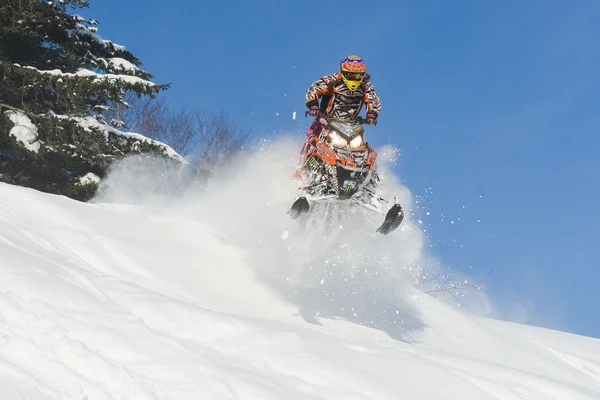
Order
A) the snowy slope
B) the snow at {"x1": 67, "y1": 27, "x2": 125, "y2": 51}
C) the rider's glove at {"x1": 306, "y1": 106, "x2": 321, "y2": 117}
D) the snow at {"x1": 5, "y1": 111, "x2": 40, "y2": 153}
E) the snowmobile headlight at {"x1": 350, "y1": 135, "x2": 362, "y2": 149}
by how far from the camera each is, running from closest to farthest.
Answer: the snowy slope
the snowmobile headlight at {"x1": 350, "y1": 135, "x2": 362, "y2": 149}
the rider's glove at {"x1": 306, "y1": 106, "x2": 321, "y2": 117}
the snow at {"x1": 5, "y1": 111, "x2": 40, "y2": 153}
the snow at {"x1": 67, "y1": 27, "x2": 125, "y2": 51}

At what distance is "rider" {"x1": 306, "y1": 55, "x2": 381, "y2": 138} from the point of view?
757 cm

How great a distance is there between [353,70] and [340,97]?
0.44m

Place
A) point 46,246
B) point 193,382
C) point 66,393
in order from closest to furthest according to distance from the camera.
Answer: point 66,393 → point 193,382 → point 46,246

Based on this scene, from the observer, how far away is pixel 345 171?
7148 mm

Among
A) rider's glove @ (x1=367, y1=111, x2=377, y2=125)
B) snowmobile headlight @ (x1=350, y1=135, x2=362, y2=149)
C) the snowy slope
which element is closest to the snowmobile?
snowmobile headlight @ (x1=350, y1=135, x2=362, y2=149)

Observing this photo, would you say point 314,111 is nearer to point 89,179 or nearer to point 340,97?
point 340,97

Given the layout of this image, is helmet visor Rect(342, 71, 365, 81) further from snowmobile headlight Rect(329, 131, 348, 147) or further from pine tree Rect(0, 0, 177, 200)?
pine tree Rect(0, 0, 177, 200)

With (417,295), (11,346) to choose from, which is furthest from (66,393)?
(417,295)

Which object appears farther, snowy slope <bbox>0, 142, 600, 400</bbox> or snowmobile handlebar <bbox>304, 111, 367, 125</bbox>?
snowmobile handlebar <bbox>304, 111, 367, 125</bbox>

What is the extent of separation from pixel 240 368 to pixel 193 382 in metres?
0.45

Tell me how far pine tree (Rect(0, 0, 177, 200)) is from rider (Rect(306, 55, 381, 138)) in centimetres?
579

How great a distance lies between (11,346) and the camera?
3.47m

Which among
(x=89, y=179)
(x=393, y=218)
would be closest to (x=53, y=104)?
(x=89, y=179)

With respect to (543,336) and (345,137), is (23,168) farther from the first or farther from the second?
(543,336)
